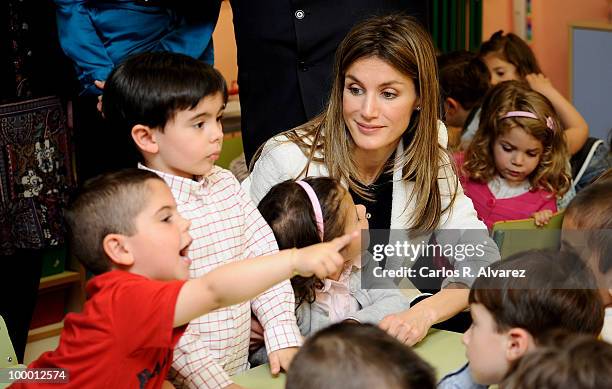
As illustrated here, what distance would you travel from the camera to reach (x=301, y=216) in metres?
1.99

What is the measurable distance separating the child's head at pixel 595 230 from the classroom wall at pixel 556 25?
3.73m

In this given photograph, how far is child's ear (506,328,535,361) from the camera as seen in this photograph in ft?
4.91

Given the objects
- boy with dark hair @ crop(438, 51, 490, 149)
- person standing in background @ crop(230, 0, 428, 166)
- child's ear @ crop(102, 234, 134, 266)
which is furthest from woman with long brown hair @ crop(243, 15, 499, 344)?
boy with dark hair @ crop(438, 51, 490, 149)

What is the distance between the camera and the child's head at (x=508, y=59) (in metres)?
4.30

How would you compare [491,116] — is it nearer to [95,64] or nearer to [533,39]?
[95,64]

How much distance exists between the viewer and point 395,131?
7.43 ft

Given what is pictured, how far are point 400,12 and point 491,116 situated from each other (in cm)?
84

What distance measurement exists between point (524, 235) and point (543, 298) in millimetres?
1216

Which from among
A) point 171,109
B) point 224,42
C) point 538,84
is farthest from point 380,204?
point 224,42

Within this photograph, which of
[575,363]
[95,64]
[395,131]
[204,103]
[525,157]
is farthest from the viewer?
[525,157]

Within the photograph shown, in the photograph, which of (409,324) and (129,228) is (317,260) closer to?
(129,228)

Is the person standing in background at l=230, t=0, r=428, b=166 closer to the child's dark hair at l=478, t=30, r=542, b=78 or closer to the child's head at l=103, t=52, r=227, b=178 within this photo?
the child's head at l=103, t=52, r=227, b=178

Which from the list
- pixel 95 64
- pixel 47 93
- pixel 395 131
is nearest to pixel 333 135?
pixel 395 131

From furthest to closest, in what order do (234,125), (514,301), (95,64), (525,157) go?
(234,125)
(525,157)
(95,64)
(514,301)
